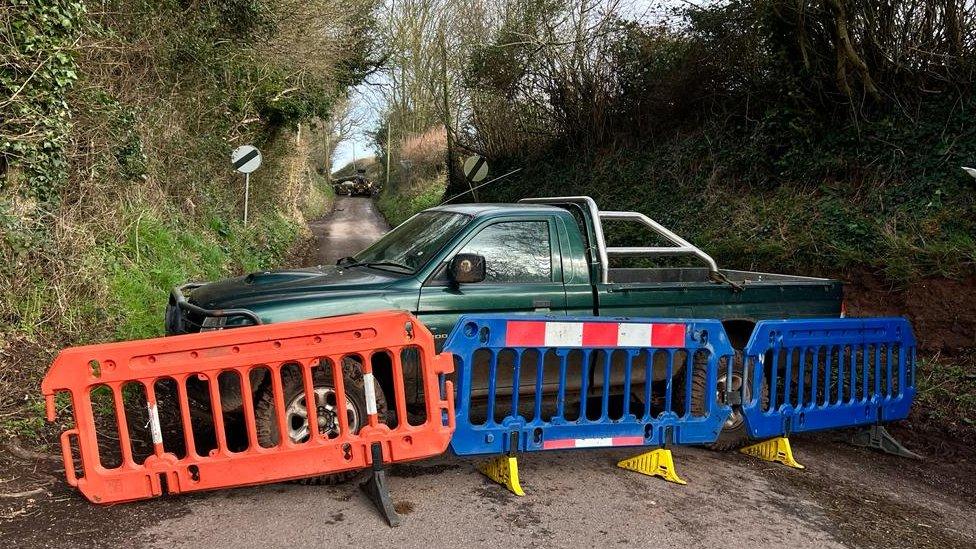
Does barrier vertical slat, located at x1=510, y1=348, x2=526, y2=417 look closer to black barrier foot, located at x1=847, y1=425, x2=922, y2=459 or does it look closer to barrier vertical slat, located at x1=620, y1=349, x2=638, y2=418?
barrier vertical slat, located at x1=620, y1=349, x2=638, y2=418

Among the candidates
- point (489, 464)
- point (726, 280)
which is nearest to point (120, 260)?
point (489, 464)

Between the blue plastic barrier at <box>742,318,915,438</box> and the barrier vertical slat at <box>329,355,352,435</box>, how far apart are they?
2.97m

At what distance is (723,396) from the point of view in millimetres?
5484

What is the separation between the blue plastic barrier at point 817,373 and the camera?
542 cm

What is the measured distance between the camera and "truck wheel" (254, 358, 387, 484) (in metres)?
4.38

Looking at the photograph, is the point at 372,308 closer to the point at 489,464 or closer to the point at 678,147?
the point at 489,464

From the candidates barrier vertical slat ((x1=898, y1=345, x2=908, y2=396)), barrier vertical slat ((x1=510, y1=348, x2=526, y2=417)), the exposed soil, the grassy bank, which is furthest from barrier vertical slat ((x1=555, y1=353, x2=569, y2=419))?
the exposed soil

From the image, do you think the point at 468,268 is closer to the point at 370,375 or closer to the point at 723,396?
the point at 370,375

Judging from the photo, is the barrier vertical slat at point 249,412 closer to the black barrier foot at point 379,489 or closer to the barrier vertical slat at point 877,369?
the black barrier foot at point 379,489

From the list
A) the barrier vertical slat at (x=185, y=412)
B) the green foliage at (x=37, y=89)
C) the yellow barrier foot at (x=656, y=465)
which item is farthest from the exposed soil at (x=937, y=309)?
the green foliage at (x=37, y=89)

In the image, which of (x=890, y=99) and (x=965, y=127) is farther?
(x=890, y=99)

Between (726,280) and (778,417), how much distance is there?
1187 mm

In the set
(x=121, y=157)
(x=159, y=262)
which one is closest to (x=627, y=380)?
(x=159, y=262)

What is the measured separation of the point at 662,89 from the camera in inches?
567
